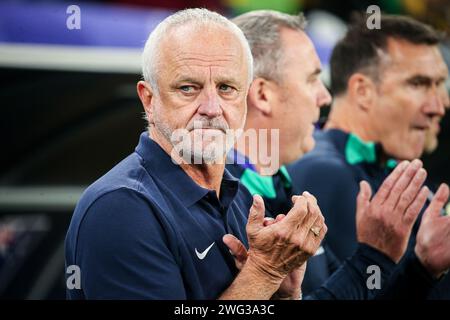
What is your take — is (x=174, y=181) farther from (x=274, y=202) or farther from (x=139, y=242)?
(x=274, y=202)

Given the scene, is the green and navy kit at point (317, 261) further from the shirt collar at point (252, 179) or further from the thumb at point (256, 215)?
the thumb at point (256, 215)

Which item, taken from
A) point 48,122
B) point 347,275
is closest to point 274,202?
point 347,275

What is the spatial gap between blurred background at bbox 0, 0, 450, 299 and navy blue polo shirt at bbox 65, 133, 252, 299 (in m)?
0.97

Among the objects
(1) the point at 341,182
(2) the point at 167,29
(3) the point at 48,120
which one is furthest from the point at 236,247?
(3) the point at 48,120

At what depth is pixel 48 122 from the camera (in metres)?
2.33

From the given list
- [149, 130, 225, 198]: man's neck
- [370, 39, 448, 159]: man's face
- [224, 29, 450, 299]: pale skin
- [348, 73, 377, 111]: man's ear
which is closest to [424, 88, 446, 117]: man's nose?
[370, 39, 448, 159]: man's face

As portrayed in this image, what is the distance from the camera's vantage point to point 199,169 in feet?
4.05

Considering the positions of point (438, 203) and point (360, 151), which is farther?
point (360, 151)

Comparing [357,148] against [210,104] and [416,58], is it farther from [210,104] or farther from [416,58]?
[210,104]

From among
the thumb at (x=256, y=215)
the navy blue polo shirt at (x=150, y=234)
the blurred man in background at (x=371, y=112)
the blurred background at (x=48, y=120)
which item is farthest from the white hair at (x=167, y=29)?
the blurred background at (x=48, y=120)

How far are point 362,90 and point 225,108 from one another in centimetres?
75

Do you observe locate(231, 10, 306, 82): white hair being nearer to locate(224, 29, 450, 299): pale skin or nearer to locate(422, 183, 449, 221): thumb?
locate(224, 29, 450, 299): pale skin

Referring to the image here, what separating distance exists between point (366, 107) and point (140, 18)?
1.15 meters

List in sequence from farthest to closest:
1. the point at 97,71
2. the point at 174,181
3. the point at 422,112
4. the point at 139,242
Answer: the point at 97,71
the point at 422,112
the point at 174,181
the point at 139,242
